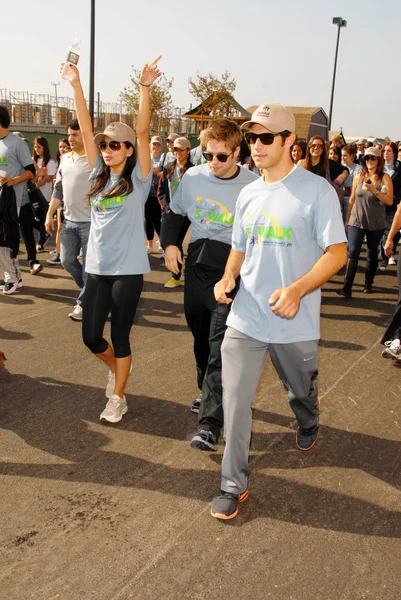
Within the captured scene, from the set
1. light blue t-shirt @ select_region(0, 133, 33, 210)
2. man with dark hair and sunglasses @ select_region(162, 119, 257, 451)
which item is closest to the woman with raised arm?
man with dark hair and sunglasses @ select_region(162, 119, 257, 451)

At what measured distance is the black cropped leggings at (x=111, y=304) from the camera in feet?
14.6

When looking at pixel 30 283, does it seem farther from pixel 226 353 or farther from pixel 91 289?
pixel 226 353

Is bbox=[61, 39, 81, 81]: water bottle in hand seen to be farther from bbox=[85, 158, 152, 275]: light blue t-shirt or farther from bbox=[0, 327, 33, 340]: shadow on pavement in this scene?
bbox=[0, 327, 33, 340]: shadow on pavement

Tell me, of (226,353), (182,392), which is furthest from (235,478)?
(182,392)

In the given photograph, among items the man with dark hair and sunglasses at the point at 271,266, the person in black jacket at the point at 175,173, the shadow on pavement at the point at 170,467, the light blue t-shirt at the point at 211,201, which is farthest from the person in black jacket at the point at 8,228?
the man with dark hair and sunglasses at the point at 271,266

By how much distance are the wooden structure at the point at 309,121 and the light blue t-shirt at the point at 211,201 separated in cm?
4053

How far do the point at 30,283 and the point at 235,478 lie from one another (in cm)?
618

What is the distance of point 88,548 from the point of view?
10.3ft

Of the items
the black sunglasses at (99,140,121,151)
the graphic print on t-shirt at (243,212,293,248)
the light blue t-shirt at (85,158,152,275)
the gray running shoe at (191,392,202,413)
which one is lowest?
the gray running shoe at (191,392,202,413)

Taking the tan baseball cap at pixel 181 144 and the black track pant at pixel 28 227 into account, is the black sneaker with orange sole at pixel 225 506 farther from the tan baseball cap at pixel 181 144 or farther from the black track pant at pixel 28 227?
the black track pant at pixel 28 227

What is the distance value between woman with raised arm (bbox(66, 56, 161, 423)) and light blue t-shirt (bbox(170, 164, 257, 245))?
37 centimetres

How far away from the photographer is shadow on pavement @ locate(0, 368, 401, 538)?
3.52m

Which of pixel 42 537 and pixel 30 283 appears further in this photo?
pixel 30 283

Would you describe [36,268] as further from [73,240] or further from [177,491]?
[177,491]
